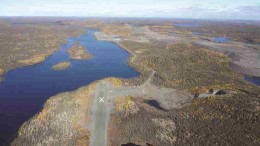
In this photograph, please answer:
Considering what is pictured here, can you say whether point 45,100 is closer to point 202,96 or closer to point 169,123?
point 169,123

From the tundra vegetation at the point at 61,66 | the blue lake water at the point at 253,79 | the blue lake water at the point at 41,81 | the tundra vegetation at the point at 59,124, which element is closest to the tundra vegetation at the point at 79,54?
the blue lake water at the point at 41,81

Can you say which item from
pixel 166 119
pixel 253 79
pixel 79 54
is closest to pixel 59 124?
pixel 166 119

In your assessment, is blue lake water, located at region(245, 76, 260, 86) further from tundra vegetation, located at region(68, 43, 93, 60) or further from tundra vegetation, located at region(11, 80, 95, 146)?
tundra vegetation, located at region(68, 43, 93, 60)

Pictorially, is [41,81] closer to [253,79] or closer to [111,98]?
[111,98]

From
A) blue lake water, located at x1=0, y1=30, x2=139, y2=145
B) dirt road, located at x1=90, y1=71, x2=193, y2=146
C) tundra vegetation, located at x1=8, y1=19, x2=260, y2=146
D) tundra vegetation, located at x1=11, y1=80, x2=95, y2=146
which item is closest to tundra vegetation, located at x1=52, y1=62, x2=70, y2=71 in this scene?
blue lake water, located at x1=0, y1=30, x2=139, y2=145

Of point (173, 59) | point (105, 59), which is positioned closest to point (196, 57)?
point (173, 59)

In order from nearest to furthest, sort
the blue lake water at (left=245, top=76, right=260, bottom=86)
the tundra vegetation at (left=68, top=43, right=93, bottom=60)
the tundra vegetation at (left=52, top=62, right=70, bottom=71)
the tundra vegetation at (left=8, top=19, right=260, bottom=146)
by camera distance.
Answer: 1. the tundra vegetation at (left=8, top=19, right=260, bottom=146)
2. the blue lake water at (left=245, top=76, right=260, bottom=86)
3. the tundra vegetation at (left=52, top=62, right=70, bottom=71)
4. the tundra vegetation at (left=68, top=43, right=93, bottom=60)

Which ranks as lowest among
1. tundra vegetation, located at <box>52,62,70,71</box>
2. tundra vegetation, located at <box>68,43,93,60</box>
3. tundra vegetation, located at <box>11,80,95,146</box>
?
tundra vegetation, located at <box>11,80,95,146</box>

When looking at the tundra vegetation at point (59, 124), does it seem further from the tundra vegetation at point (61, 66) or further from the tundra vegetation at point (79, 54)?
the tundra vegetation at point (79, 54)

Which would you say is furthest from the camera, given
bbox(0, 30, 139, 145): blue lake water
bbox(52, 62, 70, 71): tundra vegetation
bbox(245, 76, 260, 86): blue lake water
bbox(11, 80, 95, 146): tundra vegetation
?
bbox(52, 62, 70, 71): tundra vegetation
